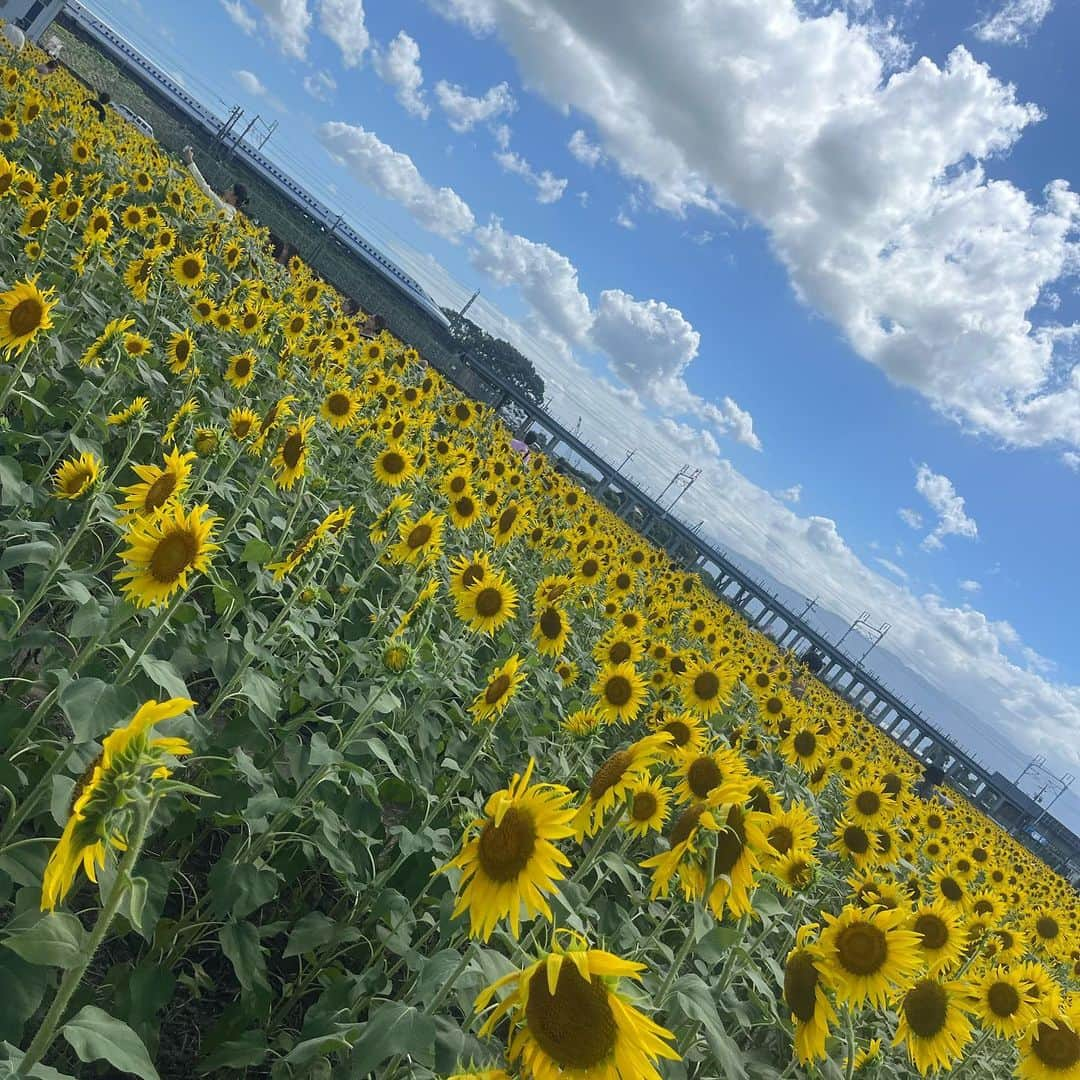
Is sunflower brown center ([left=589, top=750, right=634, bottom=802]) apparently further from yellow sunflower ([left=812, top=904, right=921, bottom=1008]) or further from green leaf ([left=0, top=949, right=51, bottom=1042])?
green leaf ([left=0, top=949, right=51, bottom=1042])

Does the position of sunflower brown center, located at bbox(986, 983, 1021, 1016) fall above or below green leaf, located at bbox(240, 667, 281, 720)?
above

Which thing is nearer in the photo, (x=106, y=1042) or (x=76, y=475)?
(x=106, y=1042)

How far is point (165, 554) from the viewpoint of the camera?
2.82 metres

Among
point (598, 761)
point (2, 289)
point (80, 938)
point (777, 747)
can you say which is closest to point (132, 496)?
point (80, 938)

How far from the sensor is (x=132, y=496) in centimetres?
311

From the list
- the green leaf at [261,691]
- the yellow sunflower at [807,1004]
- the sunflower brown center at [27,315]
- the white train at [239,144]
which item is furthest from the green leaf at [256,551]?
the white train at [239,144]

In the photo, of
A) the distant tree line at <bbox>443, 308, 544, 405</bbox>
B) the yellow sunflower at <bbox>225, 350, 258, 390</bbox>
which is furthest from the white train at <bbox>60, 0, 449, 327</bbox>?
the yellow sunflower at <bbox>225, 350, 258, 390</bbox>

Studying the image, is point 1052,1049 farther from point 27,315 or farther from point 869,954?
point 27,315

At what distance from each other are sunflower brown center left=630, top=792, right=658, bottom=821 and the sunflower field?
0.03 meters

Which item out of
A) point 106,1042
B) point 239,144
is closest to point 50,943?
point 106,1042

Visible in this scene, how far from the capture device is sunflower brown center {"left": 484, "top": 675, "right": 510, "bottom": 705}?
389cm

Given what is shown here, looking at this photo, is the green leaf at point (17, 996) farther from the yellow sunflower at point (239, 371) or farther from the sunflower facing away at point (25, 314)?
the yellow sunflower at point (239, 371)

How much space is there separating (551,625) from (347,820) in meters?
2.93

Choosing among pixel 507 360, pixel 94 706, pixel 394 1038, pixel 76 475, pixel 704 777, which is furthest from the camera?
pixel 507 360
